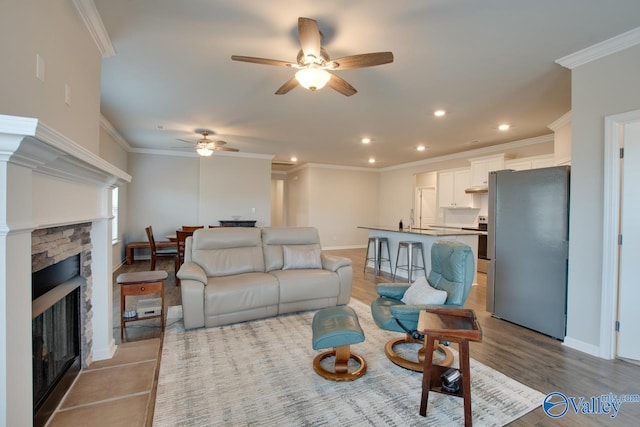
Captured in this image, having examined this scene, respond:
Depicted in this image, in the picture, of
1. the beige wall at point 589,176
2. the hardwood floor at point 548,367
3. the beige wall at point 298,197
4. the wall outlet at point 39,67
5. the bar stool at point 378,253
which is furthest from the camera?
the beige wall at point 298,197

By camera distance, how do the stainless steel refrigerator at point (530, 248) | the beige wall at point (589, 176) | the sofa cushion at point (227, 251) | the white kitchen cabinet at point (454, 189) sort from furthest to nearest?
the white kitchen cabinet at point (454, 189) → the sofa cushion at point (227, 251) → the stainless steel refrigerator at point (530, 248) → the beige wall at point (589, 176)

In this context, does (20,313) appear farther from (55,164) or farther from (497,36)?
(497,36)

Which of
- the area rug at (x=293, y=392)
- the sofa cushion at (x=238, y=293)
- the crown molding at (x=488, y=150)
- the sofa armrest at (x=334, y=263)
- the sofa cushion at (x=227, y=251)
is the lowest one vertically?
the area rug at (x=293, y=392)

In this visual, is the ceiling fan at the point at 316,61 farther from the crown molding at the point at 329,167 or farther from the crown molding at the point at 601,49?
the crown molding at the point at 329,167

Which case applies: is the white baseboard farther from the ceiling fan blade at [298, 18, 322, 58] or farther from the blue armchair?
the ceiling fan blade at [298, 18, 322, 58]

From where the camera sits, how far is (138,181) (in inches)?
278

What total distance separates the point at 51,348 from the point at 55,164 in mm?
1198

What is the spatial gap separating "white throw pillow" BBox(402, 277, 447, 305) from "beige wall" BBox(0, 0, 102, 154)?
109 inches

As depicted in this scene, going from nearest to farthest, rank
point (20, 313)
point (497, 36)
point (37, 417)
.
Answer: point (20, 313) < point (37, 417) < point (497, 36)

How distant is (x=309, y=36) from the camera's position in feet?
6.77

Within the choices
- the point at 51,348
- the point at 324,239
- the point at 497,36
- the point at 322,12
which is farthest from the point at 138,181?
the point at 497,36

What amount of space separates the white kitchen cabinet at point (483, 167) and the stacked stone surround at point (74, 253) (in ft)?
22.1

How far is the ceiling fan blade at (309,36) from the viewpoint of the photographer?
1947mm

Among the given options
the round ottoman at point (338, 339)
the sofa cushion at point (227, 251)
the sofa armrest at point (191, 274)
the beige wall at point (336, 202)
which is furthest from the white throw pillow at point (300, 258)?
the beige wall at point (336, 202)
